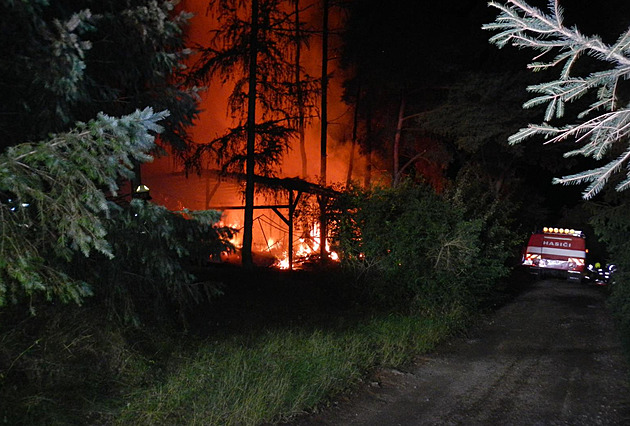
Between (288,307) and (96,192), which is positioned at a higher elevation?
(96,192)

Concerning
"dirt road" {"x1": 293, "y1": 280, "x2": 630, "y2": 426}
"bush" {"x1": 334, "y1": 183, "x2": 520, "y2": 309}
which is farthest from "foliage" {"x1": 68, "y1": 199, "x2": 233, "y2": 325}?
"bush" {"x1": 334, "y1": 183, "x2": 520, "y2": 309}

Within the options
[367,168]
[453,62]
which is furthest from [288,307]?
[367,168]

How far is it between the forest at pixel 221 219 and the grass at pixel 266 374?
0.03 meters

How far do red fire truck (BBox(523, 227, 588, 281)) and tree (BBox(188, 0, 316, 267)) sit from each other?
12556 millimetres

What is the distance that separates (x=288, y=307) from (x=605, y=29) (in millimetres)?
15445

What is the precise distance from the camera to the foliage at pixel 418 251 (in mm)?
12438

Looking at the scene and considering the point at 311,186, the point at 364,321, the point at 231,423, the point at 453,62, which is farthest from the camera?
the point at 453,62

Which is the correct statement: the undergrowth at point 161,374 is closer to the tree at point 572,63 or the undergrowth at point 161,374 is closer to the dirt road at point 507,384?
the dirt road at point 507,384

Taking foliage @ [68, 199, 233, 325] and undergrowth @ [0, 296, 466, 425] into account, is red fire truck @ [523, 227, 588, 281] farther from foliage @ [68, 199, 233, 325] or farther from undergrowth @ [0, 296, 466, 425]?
foliage @ [68, 199, 233, 325]

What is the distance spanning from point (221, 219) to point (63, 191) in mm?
2181

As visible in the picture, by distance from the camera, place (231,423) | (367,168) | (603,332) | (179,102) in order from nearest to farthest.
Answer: (231,423), (179,102), (603,332), (367,168)

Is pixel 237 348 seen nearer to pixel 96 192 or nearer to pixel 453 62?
pixel 96 192

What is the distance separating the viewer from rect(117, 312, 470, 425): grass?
19.8 feet

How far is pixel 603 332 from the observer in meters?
12.0
